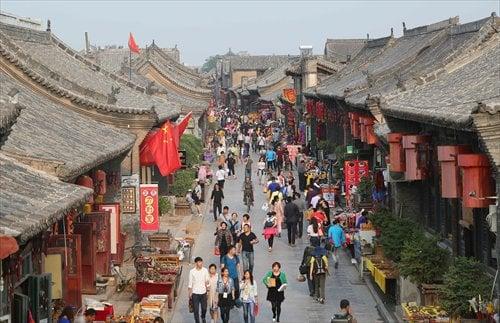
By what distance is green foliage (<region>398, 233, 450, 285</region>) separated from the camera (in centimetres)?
1836

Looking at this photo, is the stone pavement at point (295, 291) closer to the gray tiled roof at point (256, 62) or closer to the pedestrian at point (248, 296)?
the pedestrian at point (248, 296)

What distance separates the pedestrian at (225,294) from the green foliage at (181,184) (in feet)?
61.7

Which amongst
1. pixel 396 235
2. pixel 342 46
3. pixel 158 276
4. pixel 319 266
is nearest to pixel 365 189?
pixel 319 266

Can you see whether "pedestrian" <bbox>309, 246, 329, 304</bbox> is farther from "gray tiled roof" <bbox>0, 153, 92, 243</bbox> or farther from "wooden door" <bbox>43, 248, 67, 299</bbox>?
"gray tiled roof" <bbox>0, 153, 92, 243</bbox>

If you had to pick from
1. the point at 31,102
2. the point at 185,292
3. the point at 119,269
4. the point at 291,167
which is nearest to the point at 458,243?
the point at 185,292

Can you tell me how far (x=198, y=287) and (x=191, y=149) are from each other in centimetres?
2844

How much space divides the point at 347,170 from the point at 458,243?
43.8 ft

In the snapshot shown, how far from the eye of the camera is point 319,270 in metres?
21.8

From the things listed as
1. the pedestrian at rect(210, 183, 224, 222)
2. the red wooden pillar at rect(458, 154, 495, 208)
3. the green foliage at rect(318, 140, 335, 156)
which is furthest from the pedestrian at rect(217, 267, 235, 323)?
the green foliage at rect(318, 140, 335, 156)

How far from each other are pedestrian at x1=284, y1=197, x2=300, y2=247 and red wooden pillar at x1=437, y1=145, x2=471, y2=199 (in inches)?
509

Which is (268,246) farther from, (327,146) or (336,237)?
(327,146)

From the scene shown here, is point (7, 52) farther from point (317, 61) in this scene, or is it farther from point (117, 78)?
point (317, 61)

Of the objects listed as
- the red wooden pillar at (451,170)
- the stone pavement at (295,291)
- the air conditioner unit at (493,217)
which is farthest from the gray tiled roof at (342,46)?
the air conditioner unit at (493,217)

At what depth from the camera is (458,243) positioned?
19734mm
